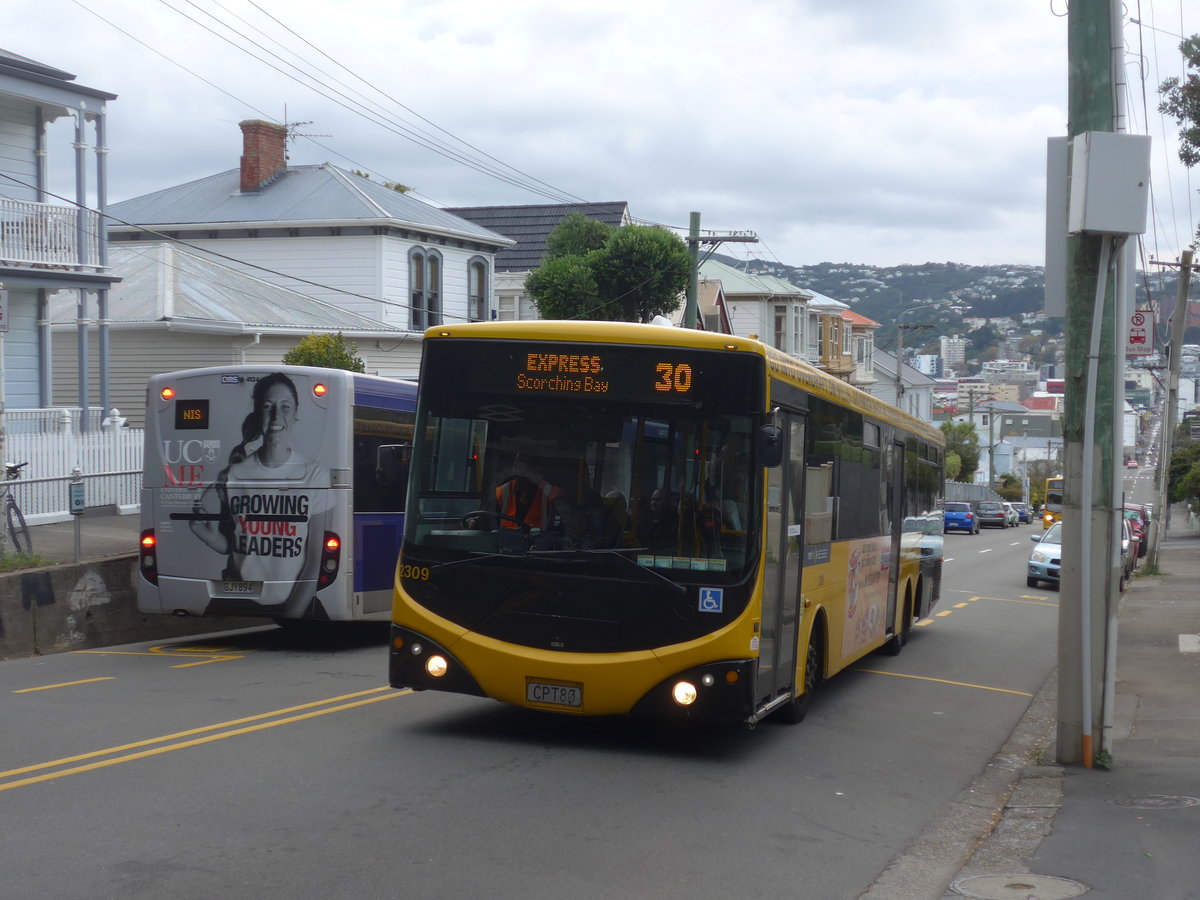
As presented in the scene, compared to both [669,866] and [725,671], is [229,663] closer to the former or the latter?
[725,671]

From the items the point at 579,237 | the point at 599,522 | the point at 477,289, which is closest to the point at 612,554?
the point at 599,522

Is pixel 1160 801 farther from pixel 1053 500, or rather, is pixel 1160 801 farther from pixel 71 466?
pixel 71 466

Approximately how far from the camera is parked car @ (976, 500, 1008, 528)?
224 ft

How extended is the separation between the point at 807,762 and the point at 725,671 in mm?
1333

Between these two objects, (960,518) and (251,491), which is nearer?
(251,491)

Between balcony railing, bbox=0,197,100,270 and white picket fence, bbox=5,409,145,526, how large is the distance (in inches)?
113

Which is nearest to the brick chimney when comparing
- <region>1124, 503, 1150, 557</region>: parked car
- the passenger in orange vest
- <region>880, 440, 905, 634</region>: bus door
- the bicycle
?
the bicycle

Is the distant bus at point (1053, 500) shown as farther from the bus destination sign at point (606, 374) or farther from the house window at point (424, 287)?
the house window at point (424, 287)

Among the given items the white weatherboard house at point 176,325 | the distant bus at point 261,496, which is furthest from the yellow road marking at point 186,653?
the white weatherboard house at point 176,325

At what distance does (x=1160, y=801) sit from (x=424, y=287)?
30736 millimetres

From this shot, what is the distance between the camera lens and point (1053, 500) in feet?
50.7

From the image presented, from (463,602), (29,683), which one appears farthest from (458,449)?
(29,683)

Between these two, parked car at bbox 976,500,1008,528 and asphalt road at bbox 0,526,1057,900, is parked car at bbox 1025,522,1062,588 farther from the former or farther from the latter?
parked car at bbox 976,500,1008,528

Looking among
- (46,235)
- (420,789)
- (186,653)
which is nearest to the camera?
(420,789)
